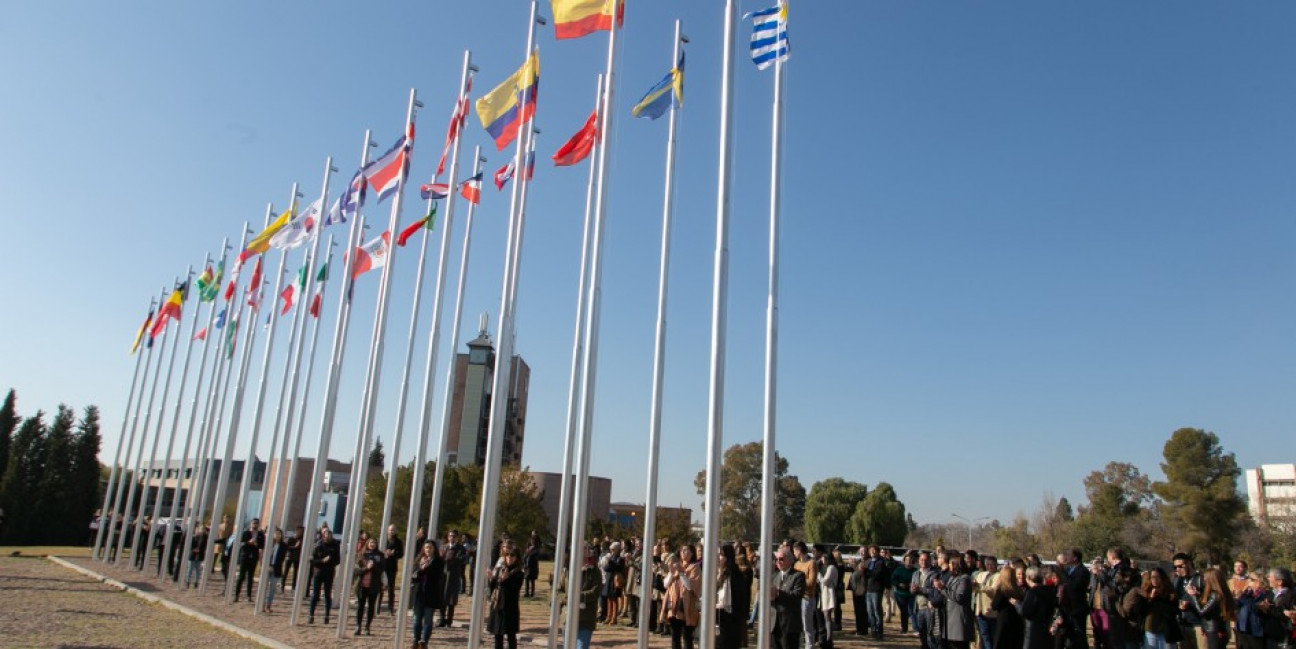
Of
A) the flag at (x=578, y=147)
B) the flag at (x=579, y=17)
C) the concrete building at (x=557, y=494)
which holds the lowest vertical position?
the concrete building at (x=557, y=494)

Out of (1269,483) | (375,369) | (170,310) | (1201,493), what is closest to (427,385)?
(375,369)

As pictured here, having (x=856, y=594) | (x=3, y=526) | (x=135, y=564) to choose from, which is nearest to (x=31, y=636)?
(x=856, y=594)

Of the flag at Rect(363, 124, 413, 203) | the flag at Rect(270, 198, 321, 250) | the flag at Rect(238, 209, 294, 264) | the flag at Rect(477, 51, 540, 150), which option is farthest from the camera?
the flag at Rect(238, 209, 294, 264)

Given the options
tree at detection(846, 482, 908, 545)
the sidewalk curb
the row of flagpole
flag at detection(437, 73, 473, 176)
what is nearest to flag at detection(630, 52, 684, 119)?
the row of flagpole

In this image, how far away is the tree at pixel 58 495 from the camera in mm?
59625

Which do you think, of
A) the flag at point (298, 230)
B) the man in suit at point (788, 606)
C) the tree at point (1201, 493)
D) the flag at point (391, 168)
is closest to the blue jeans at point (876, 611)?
the man in suit at point (788, 606)

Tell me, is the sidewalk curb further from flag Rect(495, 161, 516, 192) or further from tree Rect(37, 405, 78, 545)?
→ tree Rect(37, 405, 78, 545)

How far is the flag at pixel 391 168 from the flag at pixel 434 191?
0.66 meters

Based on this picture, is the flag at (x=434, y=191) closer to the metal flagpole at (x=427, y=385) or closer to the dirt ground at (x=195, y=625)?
the metal flagpole at (x=427, y=385)

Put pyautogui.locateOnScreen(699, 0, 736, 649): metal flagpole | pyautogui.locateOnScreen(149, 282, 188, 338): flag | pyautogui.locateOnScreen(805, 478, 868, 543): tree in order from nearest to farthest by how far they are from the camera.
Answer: pyautogui.locateOnScreen(699, 0, 736, 649): metal flagpole < pyautogui.locateOnScreen(149, 282, 188, 338): flag < pyautogui.locateOnScreen(805, 478, 868, 543): tree

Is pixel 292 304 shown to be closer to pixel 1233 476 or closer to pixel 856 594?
pixel 856 594

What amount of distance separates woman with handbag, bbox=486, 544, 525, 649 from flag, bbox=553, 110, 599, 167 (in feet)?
23.5

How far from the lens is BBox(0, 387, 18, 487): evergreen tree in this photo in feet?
212

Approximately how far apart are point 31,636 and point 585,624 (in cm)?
968
